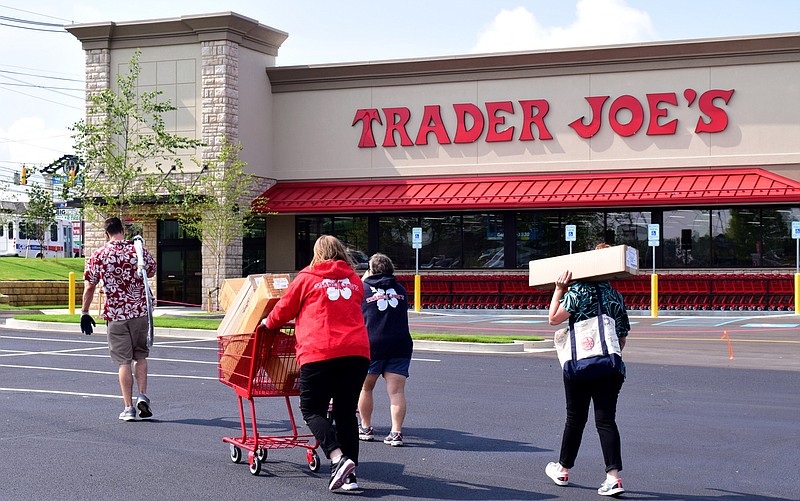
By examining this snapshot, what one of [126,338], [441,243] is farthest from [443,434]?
[441,243]

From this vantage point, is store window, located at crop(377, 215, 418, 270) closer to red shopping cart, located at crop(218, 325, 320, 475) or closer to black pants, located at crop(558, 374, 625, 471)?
red shopping cart, located at crop(218, 325, 320, 475)

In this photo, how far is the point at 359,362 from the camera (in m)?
7.50

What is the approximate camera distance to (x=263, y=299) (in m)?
7.86

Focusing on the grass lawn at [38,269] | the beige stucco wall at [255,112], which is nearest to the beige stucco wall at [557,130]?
the beige stucco wall at [255,112]

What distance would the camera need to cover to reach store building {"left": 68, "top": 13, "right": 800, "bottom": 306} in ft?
102

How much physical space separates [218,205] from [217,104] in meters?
3.88

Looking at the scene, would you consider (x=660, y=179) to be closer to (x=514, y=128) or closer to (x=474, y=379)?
(x=514, y=128)

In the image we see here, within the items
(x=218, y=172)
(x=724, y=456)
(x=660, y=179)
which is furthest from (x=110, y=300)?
(x=660, y=179)

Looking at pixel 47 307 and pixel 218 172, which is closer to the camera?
pixel 218 172

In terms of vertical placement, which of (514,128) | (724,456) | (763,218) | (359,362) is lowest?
(724,456)

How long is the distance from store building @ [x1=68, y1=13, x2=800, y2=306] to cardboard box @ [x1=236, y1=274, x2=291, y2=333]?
24086 millimetres

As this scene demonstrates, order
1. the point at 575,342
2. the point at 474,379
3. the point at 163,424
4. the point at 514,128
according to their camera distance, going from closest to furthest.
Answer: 1. the point at 575,342
2. the point at 163,424
3. the point at 474,379
4. the point at 514,128

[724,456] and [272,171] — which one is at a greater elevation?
[272,171]

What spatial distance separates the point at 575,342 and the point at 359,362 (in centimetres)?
160
